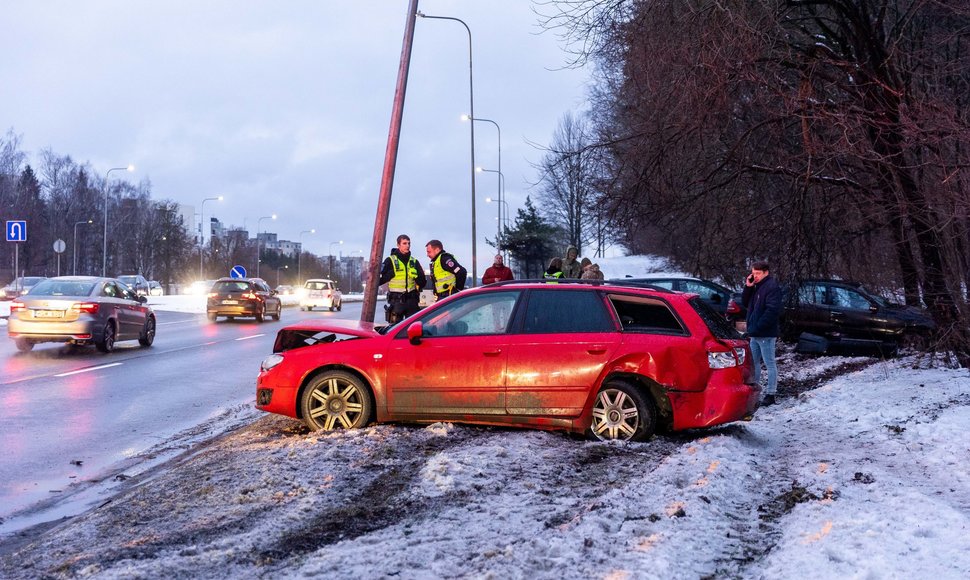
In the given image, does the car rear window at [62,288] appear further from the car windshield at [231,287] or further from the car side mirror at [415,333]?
the car windshield at [231,287]

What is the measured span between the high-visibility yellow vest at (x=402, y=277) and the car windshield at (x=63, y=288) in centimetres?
812

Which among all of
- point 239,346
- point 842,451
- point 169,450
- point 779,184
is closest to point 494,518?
point 842,451

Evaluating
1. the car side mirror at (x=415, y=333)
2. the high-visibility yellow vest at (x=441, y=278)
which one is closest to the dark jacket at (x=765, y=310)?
the high-visibility yellow vest at (x=441, y=278)

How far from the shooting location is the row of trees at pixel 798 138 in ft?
32.8

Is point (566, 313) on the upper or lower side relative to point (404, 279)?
lower

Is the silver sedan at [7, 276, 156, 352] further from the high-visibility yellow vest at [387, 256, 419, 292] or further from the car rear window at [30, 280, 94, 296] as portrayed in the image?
the high-visibility yellow vest at [387, 256, 419, 292]

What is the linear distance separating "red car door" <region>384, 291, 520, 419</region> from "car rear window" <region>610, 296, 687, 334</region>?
3.08 feet

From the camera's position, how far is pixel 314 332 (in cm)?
847

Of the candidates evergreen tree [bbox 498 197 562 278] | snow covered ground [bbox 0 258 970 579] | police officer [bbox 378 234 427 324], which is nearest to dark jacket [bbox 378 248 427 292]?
police officer [bbox 378 234 427 324]

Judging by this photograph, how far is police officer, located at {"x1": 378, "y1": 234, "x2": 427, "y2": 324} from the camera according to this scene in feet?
40.8

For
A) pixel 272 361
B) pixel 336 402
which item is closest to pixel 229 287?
pixel 272 361

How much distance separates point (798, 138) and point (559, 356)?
20.1 ft

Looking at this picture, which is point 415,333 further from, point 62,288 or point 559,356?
point 62,288

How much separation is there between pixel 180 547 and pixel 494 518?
65.7 inches
